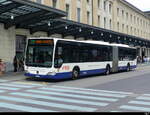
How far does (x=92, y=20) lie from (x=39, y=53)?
26640 millimetres

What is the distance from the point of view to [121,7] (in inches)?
2261

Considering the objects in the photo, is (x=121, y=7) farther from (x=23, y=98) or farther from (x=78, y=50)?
(x=23, y=98)

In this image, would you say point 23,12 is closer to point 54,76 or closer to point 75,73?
A: point 75,73

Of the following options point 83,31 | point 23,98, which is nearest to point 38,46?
point 23,98

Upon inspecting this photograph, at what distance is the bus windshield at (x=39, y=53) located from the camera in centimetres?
1695

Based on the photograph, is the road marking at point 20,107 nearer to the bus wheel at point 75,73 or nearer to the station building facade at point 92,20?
the bus wheel at point 75,73

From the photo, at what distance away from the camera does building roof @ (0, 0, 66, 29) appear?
19.5 m

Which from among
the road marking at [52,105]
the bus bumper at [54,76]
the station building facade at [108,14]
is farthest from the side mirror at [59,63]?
the station building facade at [108,14]

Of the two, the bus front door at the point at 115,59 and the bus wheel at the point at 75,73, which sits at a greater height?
the bus front door at the point at 115,59

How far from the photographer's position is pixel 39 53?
1730cm

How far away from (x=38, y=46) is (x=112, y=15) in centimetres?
3663

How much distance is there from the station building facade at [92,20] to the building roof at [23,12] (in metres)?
1.58

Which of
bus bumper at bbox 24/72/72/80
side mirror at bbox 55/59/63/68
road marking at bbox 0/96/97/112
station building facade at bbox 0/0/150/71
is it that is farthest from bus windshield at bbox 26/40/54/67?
station building facade at bbox 0/0/150/71

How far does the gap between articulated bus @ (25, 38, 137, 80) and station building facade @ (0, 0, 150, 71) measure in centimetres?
778
